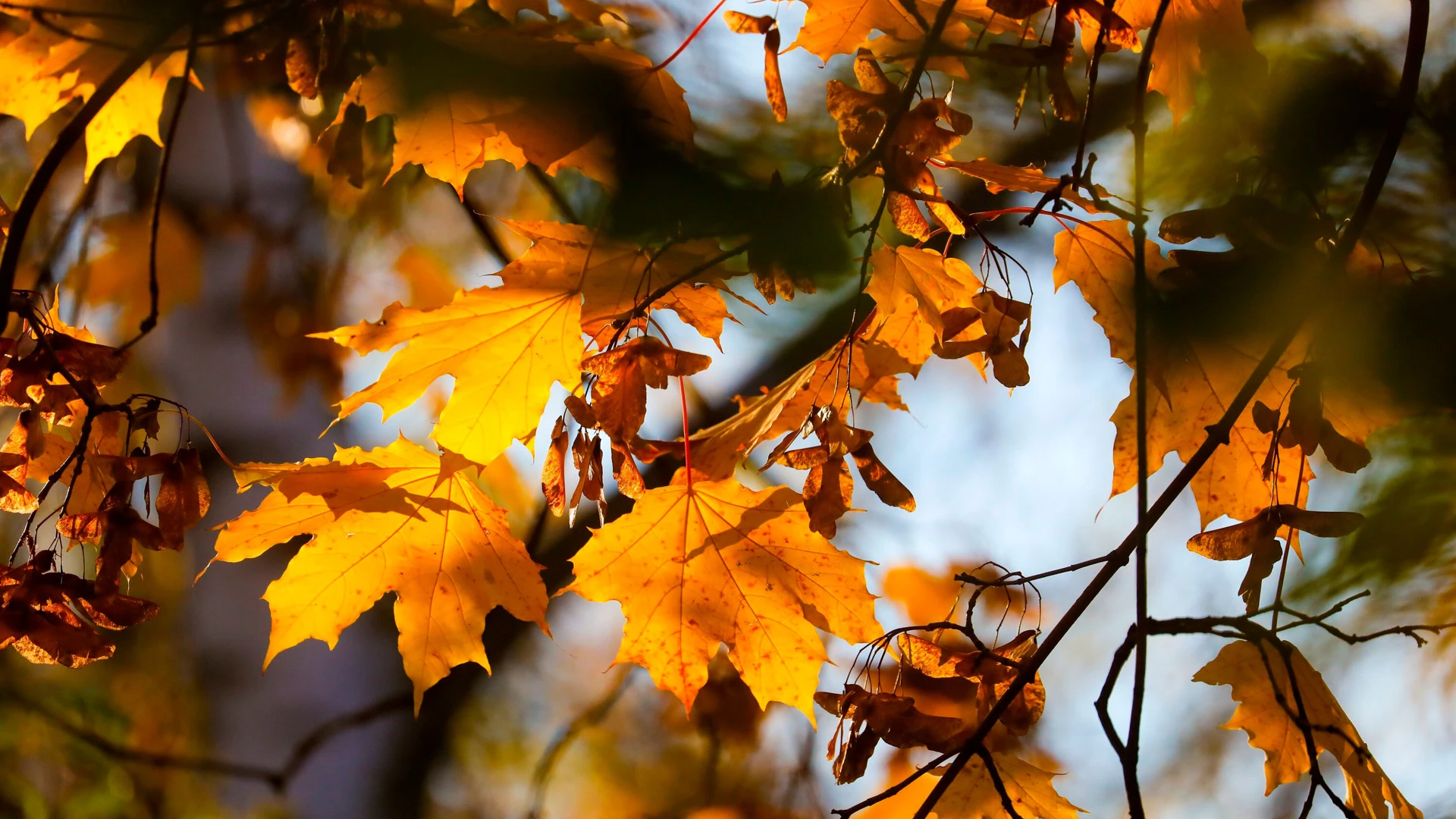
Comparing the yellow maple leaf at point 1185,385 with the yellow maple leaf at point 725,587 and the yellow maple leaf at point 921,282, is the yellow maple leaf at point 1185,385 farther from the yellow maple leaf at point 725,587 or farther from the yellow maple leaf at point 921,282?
the yellow maple leaf at point 725,587

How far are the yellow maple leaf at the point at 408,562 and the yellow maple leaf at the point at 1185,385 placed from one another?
0.59 meters

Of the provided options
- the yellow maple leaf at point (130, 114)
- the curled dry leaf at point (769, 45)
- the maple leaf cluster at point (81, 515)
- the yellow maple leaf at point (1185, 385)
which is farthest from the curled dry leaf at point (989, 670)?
the yellow maple leaf at point (130, 114)

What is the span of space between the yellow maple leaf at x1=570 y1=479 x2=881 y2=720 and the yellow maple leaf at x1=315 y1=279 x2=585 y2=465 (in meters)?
0.14

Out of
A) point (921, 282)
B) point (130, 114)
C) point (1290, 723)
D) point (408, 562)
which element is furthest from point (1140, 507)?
point (130, 114)

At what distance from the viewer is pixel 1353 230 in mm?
545

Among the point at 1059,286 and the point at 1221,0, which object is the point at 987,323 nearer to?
the point at 1059,286

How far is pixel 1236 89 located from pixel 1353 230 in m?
0.22

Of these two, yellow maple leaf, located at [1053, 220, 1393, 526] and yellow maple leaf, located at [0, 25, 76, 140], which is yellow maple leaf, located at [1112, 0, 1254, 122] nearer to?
yellow maple leaf, located at [1053, 220, 1393, 526]

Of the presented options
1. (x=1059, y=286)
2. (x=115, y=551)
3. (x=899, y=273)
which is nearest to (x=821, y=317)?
(x=1059, y=286)

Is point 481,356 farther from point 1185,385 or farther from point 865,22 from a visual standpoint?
point 1185,385

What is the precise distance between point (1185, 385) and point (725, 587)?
1.51 feet

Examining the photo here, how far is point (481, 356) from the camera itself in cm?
73

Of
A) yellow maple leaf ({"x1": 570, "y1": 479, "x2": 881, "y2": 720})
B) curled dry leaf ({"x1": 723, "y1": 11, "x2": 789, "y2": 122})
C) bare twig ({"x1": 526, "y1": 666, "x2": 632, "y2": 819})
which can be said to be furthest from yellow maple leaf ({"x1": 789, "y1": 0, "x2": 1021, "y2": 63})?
bare twig ({"x1": 526, "y1": 666, "x2": 632, "y2": 819})

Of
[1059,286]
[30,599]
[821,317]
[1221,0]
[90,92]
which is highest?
[1221,0]
